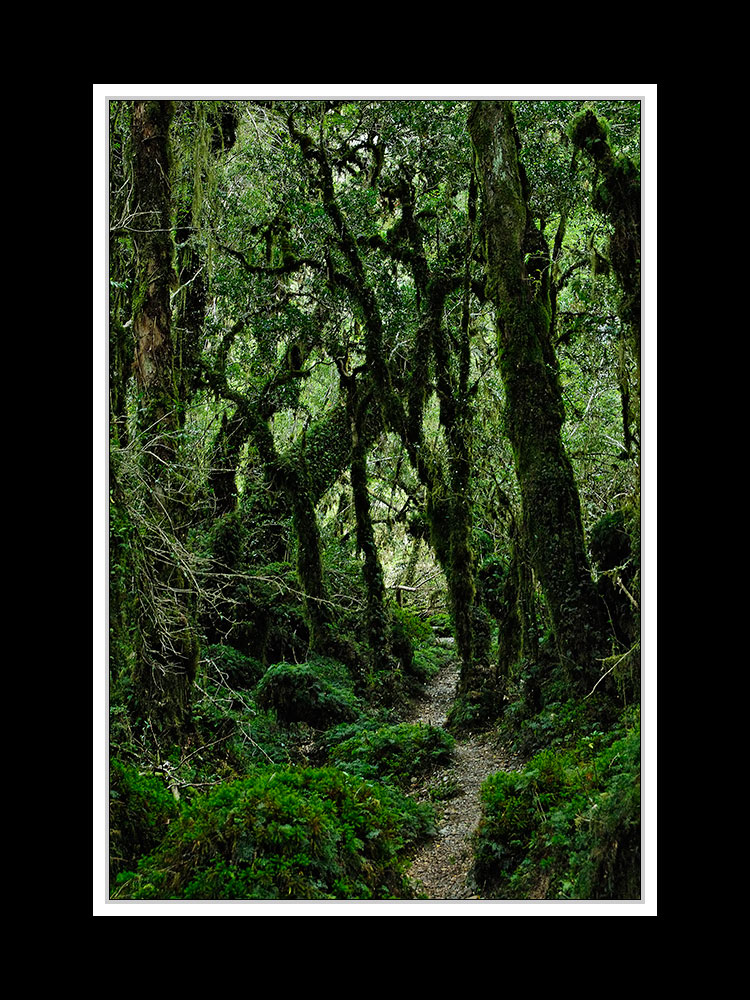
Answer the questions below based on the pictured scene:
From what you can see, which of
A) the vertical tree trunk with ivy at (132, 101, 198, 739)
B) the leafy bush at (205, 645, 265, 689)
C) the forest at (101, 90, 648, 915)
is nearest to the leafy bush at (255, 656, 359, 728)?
the forest at (101, 90, 648, 915)

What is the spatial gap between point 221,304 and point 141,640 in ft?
23.4

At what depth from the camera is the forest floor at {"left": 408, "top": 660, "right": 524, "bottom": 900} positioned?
5996 mm

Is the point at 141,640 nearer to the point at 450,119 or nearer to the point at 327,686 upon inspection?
the point at 327,686

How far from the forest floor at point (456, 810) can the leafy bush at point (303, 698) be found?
1.41 meters

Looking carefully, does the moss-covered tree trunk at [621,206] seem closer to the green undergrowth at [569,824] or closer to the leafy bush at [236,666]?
the green undergrowth at [569,824]

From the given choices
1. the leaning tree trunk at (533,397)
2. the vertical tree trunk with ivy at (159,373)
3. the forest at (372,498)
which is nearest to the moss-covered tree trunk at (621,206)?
the forest at (372,498)

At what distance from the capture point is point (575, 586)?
766cm

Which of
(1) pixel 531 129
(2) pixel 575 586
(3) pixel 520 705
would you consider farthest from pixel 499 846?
Result: (1) pixel 531 129

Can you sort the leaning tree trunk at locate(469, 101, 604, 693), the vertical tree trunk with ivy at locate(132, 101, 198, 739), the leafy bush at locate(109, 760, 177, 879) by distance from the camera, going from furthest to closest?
the leaning tree trunk at locate(469, 101, 604, 693)
the vertical tree trunk with ivy at locate(132, 101, 198, 739)
the leafy bush at locate(109, 760, 177, 879)

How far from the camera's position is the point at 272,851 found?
4578 millimetres

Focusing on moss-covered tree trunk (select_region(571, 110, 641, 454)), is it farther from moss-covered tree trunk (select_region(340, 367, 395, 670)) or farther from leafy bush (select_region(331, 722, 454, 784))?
moss-covered tree trunk (select_region(340, 367, 395, 670))

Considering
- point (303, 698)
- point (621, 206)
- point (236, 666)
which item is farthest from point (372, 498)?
point (621, 206)

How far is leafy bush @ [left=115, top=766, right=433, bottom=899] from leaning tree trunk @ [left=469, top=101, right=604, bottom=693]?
10.1ft

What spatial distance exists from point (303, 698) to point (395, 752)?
2187mm
